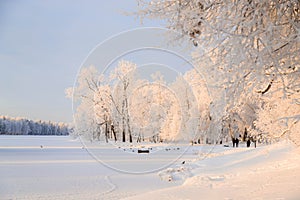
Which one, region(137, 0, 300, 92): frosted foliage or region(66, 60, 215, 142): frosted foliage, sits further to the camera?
region(66, 60, 215, 142): frosted foliage

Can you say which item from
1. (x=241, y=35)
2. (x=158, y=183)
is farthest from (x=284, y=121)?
(x=241, y=35)

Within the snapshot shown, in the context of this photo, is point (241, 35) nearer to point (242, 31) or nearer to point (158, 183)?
point (242, 31)

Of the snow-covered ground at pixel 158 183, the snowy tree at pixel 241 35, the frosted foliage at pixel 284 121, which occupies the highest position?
the snowy tree at pixel 241 35

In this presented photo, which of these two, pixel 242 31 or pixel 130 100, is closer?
pixel 242 31

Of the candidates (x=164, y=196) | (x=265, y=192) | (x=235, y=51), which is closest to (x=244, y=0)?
(x=235, y=51)

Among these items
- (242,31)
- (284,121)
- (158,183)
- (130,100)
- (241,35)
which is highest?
(130,100)

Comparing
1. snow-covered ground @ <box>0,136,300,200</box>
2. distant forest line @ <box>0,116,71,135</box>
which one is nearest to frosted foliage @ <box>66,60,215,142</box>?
snow-covered ground @ <box>0,136,300,200</box>

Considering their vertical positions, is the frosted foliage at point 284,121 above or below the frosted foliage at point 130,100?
below

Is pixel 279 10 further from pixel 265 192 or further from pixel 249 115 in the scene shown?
pixel 249 115

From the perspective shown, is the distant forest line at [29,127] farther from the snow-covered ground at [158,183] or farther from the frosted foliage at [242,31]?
the frosted foliage at [242,31]

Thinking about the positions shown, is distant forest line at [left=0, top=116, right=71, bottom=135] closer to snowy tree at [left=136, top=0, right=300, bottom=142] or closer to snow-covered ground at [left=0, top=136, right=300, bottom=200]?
snow-covered ground at [left=0, top=136, right=300, bottom=200]

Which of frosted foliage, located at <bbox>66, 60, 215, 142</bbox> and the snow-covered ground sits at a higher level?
frosted foliage, located at <bbox>66, 60, 215, 142</bbox>

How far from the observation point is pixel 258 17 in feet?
12.2

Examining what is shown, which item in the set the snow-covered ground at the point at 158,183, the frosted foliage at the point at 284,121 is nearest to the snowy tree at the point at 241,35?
the snow-covered ground at the point at 158,183
